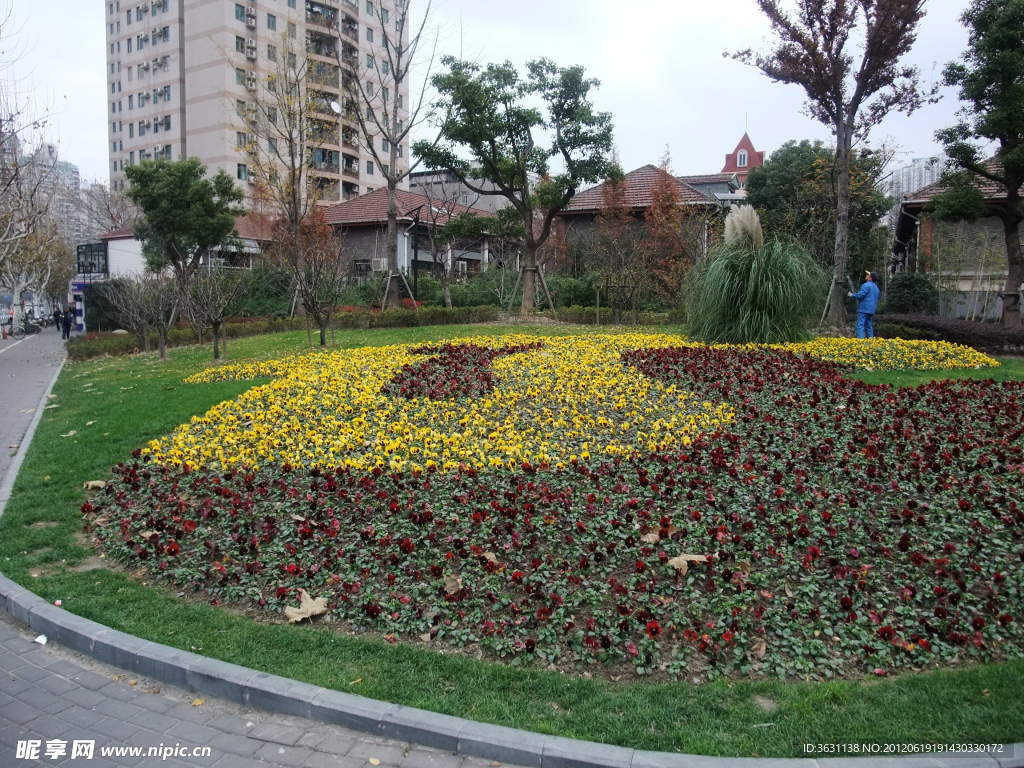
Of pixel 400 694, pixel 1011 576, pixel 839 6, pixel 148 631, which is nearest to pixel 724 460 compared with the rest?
pixel 1011 576

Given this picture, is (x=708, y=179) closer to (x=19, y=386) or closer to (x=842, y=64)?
(x=842, y=64)

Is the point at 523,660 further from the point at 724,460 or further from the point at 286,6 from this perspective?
the point at 286,6

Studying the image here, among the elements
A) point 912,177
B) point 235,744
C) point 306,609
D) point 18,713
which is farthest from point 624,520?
point 912,177

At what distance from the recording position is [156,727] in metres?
3.11

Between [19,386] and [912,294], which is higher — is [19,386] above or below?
below

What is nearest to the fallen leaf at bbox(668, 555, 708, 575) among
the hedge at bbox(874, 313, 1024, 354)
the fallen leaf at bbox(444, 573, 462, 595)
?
the fallen leaf at bbox(444, 573, 462, 595)

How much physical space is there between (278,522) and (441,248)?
97.4ft

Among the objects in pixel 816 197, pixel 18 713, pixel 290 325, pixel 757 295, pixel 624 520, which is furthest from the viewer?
pixel 816 197

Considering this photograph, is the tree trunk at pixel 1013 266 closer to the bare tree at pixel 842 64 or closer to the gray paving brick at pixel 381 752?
the bare tree at pixel 842 64

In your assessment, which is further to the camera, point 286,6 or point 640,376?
point 286,6

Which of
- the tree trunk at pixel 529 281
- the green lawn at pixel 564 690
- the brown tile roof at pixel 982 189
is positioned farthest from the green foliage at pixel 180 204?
the brown tile roof at pixel 982 189

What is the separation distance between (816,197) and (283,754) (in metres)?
24.4

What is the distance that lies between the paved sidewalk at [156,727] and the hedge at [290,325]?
50.6 feet

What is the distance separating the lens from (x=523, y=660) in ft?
11.3
